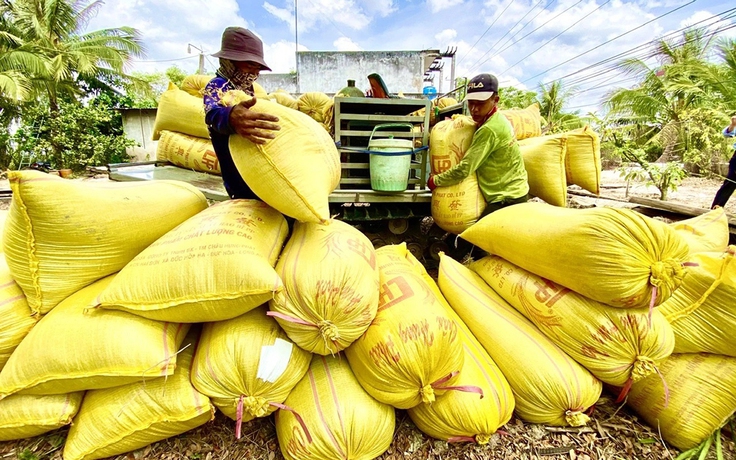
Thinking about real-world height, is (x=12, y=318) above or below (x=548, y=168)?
below

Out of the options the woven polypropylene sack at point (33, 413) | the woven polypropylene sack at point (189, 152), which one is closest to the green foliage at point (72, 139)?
the woven polypropylene sack at point (189, 152)

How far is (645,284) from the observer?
135 centimetres

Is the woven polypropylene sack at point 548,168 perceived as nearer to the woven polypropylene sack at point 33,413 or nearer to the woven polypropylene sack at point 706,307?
the woven polypropylene sack at point 706,307

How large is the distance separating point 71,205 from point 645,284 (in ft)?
7.68

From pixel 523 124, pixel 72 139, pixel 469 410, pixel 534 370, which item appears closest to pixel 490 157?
pixel 523 124

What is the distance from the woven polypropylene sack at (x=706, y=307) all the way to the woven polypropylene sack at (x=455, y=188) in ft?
4.20

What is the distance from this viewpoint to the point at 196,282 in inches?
50.9

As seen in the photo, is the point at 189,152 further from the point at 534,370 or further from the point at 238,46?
the point at 534,370

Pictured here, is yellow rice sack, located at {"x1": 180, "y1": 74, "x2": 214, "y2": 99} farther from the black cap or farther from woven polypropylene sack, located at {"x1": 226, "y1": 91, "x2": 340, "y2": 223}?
the black cap

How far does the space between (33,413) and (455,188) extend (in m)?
2.61

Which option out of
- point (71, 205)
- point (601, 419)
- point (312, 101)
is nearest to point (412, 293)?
point (601, 419)

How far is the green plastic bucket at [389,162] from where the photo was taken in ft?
8.50

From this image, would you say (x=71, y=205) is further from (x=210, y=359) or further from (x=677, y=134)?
(x=677, y=134)

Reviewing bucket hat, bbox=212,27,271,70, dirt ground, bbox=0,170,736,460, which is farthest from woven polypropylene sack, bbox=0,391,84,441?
bucket hat, bbox=212,27,271,70
